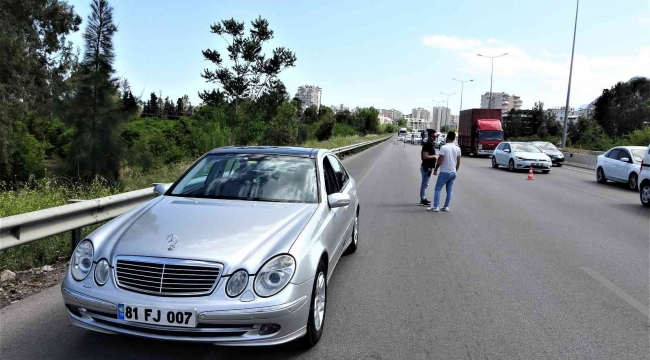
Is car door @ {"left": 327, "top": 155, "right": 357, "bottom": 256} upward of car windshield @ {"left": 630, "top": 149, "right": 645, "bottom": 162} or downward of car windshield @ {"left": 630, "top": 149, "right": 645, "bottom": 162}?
downward

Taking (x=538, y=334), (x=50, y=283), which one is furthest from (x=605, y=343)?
(x=50, y=283)

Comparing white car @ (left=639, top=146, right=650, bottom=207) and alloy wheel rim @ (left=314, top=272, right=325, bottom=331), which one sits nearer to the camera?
alloy wheel rim @ (left=314, top=272, right=325, bottom=331)

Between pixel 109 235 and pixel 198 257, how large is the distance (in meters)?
0.91

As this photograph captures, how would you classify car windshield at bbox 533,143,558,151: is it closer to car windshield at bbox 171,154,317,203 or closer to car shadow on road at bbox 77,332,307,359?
car windshield at bbox 171,154,317,203

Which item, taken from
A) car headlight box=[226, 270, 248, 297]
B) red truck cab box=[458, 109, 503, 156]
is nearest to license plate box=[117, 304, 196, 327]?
car headlight box=[226, 270, 248, 297]

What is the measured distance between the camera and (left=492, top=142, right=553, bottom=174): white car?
22.8m

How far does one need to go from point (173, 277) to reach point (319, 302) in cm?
121

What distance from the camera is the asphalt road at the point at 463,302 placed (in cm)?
368

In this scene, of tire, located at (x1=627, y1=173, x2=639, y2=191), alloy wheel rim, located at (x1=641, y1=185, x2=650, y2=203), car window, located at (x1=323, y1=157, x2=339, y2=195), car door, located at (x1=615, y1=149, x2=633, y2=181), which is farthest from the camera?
car door, located at (x1=615, y1=149, x2=633, y2=181)

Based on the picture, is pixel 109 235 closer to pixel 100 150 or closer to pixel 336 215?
pixel 336 215

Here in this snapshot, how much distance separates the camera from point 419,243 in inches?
294

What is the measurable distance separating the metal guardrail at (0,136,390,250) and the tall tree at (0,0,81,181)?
1647 cm

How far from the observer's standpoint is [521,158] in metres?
23.0

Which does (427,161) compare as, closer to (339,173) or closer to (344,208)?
(339,173)
